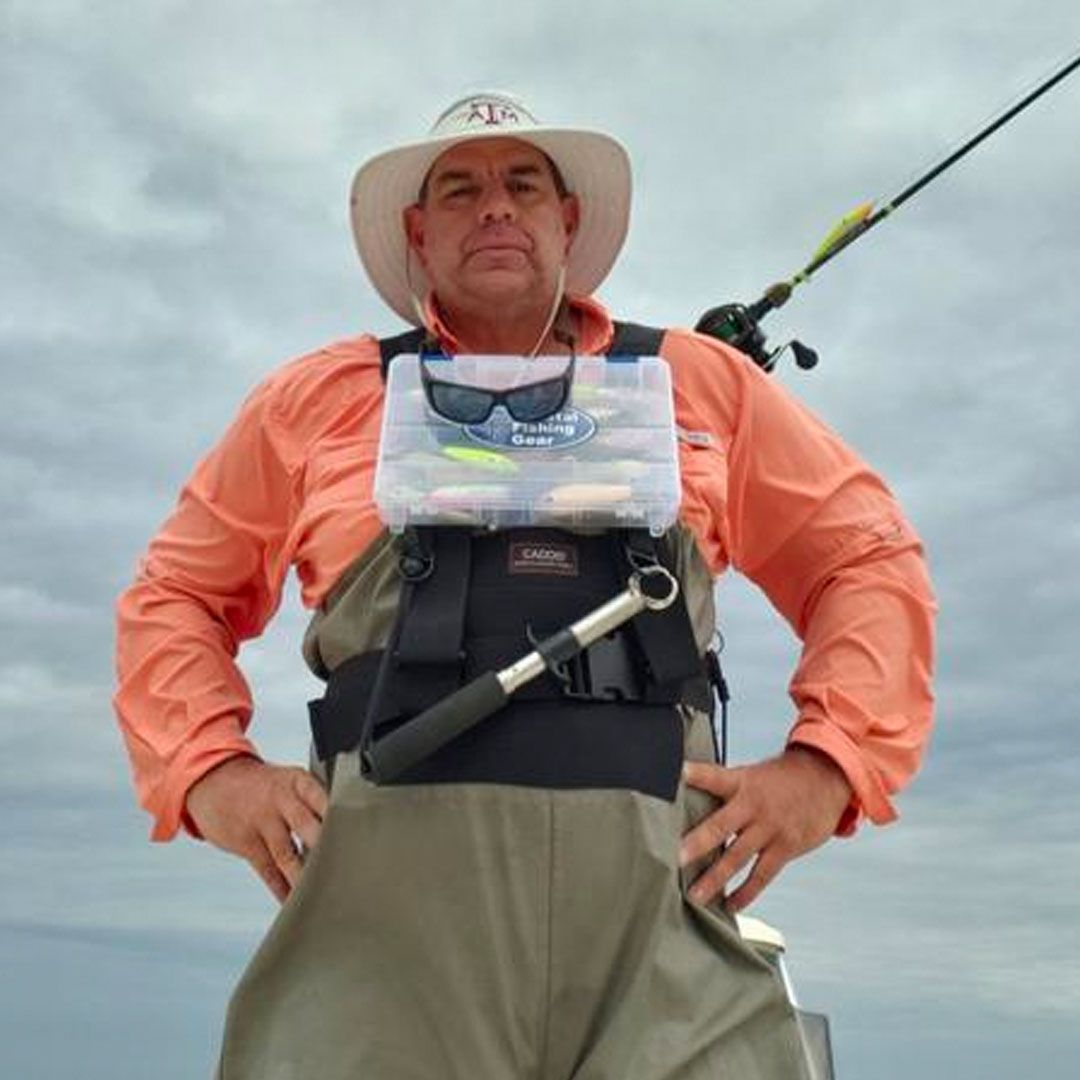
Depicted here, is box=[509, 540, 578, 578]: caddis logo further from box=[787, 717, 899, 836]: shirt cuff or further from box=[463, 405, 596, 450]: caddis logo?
box=[787, 717, 899, 836]: shirt cuff

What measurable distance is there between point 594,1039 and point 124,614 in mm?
1527

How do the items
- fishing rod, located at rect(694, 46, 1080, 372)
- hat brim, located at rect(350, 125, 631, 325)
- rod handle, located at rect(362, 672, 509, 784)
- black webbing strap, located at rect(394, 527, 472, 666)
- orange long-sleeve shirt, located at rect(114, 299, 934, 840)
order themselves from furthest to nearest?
fishing rod, located at rect(694, 46, 1080, 372) < hat brim, located at rect(350, 125, 631, 325) < orange long-sleeve shirt, located at rect(114, 299, 934, 840) < black webbing strap, located at rect(394, 527, 472, 666) < rod handle, located at rect(362, 672, 509, 784)

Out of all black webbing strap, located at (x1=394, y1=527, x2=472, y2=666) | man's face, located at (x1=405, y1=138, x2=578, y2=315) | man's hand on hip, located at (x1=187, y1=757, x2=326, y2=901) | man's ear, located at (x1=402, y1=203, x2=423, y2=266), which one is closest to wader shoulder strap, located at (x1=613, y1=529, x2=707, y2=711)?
black webbing strap, located at (x1=394, y1=527, x2=472, y2=666)

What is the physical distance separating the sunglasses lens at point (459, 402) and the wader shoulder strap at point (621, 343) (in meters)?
0.26

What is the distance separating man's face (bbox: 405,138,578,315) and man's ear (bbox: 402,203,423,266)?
83 millimetres

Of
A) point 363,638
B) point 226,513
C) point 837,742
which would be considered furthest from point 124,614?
point 837,742

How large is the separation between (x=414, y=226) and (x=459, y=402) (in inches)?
33.9

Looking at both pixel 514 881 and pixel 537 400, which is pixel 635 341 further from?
pixel 514 881

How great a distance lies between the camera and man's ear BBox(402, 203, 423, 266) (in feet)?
13.2

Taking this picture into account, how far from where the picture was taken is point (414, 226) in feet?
13.3

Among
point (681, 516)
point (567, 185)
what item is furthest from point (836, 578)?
point (567, 185)

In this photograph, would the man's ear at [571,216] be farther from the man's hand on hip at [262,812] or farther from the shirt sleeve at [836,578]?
the man's hand on hip at [262,812]

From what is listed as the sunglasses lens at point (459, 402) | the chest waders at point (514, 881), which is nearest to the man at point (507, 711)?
the chest waders at point (514, 881)

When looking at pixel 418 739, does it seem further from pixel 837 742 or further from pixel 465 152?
pixel 465 152
